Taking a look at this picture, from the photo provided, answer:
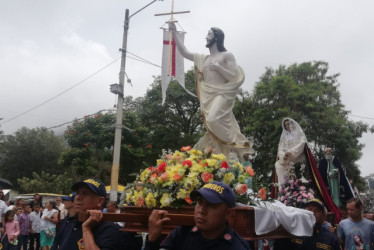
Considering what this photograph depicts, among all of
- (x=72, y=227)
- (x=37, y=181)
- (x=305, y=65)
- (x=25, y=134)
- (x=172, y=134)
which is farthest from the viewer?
(x=25, y=134)

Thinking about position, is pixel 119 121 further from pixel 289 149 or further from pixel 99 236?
pixel 99 236

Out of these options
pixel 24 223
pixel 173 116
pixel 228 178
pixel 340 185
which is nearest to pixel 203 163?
pixel 228 178

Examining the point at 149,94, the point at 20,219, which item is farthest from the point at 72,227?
the point at 149,94

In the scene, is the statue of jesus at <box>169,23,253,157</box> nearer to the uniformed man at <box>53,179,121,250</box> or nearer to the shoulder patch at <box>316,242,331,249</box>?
the shoulder patch at <box>316,242,331,249</box>

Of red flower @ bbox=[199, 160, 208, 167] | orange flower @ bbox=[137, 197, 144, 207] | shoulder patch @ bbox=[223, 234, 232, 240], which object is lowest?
shoulder patch @ bbox=[223, 234, 232, 240]

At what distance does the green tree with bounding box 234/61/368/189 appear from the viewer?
2266cm

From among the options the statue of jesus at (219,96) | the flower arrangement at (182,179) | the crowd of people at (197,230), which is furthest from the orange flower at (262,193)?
the statue of jesus at (219,96)

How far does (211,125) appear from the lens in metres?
7.18

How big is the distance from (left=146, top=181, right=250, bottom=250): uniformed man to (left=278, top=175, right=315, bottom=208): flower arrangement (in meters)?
4.82

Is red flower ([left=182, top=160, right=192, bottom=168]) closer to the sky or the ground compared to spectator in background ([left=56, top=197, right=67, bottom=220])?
closer to the sky

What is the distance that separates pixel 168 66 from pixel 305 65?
2053cm

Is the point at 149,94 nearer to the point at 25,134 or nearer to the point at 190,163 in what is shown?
the point at 25,134

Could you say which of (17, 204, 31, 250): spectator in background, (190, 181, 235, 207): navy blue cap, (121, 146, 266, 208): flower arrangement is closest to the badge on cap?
(190, 181, 235, 207): navy blue cap

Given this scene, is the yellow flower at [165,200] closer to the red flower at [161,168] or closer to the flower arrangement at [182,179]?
the flower arrangement at [182,179]
